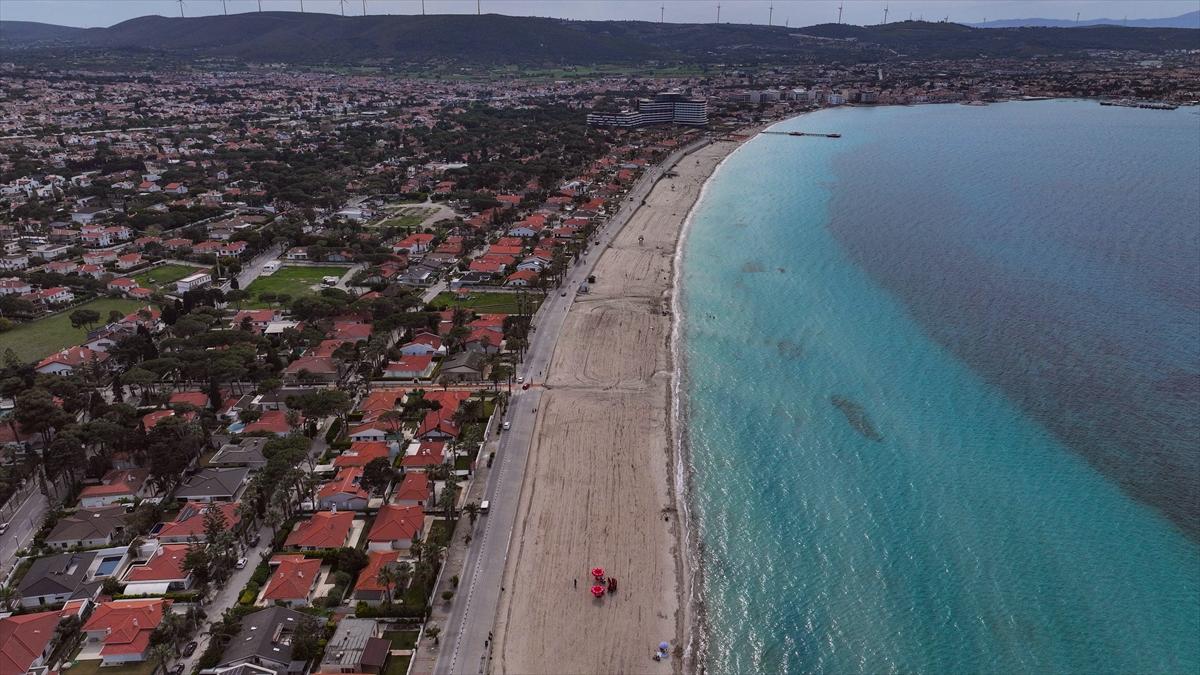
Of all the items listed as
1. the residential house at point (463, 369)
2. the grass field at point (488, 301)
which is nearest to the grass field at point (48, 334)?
the grass field at point (488, 301)

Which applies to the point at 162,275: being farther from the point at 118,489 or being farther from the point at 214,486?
the point at 214,486

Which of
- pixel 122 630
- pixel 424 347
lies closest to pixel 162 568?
pixel 122 630

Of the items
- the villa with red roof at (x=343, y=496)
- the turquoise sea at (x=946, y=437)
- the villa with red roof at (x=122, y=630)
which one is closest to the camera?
the villa with red roof at (x=122, y=630)

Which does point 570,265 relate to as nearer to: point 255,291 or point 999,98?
point 255,291

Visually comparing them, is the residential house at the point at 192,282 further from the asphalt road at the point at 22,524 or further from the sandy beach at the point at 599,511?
the sandy beach at the point at 599,511

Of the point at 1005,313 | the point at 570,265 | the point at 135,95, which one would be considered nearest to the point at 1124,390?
the point at 1005,313

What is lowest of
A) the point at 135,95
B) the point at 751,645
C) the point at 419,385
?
the point at 751,645

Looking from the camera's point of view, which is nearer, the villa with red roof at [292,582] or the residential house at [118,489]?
the villa with red roof at [292,582]
